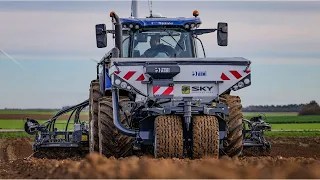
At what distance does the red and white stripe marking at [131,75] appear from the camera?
1508 centimetres

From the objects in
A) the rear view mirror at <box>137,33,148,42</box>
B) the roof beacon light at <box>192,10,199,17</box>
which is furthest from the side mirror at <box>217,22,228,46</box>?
the rear view mirror at <box>137,33,148,42</box>

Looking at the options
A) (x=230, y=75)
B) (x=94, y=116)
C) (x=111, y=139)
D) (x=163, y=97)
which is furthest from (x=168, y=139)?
(x=94, y=116)

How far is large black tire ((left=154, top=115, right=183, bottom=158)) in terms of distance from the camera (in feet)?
46.2

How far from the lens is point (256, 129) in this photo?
18797mm

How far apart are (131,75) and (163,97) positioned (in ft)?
2.36

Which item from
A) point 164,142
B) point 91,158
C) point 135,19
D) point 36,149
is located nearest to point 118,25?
point 135,19

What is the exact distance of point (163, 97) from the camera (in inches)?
590

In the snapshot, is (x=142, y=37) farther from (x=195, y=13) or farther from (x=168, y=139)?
(x=168, y=139)

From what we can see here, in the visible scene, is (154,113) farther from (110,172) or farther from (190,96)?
(110,172)

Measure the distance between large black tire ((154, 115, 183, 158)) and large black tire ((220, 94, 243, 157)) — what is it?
5.74 ft

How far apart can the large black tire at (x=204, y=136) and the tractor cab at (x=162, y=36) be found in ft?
9.32

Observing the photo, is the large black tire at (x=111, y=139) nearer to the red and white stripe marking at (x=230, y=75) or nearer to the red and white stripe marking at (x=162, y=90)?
the red and white stripe marking at (x=162, y=90)

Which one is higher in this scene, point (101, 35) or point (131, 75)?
point (101, 35)

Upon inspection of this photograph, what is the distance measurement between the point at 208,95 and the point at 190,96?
35 centimetres
